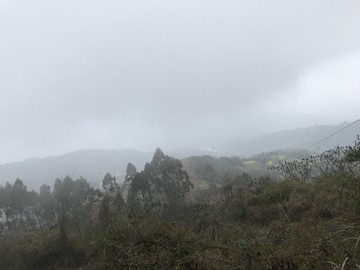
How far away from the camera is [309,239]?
824 cm

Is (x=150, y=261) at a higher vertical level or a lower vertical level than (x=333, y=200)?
higher

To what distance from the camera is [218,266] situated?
7906mm

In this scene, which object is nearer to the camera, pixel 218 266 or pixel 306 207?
pixel 218 266

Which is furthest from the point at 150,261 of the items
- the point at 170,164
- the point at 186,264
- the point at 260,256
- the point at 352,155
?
the point at 170,164

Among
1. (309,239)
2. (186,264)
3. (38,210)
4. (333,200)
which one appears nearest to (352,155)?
(333,200)

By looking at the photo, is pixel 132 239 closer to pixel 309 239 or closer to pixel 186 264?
pixel 186 264

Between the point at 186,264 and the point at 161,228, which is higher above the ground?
the point at 161,228

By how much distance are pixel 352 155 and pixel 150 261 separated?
363 inches

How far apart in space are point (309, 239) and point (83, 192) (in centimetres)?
5047

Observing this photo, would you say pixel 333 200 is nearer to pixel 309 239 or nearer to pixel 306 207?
pixel 306 207

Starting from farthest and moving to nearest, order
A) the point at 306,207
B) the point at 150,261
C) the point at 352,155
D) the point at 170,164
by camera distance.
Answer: the point at 170,164
the point at 306,207
the point at 352,155
the point at 150,261

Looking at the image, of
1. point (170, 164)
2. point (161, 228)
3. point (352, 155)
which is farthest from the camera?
point (170, 164)

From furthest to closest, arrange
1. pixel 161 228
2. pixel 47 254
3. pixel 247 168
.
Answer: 1. pixel 247 168
2. pixel 47 254
3. pixel 161 228

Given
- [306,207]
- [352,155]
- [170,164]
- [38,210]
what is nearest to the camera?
[352,155]
